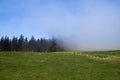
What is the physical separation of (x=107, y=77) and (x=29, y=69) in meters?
13.3

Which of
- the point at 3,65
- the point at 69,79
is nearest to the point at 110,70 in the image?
the point at 69,79

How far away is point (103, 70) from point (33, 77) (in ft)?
39.2

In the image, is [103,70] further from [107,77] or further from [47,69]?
[47,69]

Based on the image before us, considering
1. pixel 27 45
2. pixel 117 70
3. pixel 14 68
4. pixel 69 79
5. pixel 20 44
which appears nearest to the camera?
pixel 69 79

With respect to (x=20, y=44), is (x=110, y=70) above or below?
below

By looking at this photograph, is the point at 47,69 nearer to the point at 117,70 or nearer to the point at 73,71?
the point at 73,71

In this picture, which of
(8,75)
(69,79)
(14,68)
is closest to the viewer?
(69,79)

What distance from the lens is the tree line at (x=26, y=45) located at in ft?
494

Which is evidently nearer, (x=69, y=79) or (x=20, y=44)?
(x=69, y=79)

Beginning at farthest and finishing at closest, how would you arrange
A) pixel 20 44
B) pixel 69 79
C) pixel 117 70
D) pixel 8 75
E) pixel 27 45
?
pixel 27 45, pixel 20 44, pixel 117 70, pixel 8 75, pixel 69 79

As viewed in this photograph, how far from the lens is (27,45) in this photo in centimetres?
18138

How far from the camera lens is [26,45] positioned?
595ft

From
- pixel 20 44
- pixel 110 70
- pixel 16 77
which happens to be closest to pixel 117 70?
pixel 110 70

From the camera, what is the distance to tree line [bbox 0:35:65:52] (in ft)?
494
